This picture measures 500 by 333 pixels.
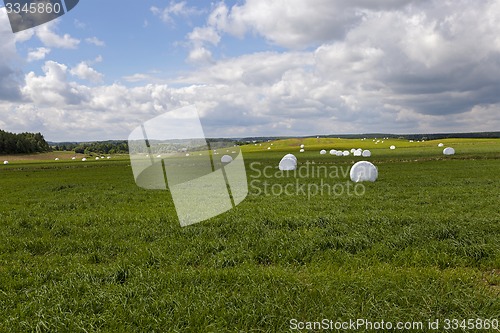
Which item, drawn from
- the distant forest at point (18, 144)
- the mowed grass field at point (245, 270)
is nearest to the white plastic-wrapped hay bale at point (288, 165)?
the mowed grass field at point (245, 270)

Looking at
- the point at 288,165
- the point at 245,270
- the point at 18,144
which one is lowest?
the point at 245,270

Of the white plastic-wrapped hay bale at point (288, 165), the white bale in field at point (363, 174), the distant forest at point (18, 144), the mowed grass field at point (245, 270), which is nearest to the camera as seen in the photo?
the mowed grass field at point (245, 270)

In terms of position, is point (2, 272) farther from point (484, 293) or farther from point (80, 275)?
point (484, 293)

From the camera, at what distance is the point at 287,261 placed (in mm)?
7984

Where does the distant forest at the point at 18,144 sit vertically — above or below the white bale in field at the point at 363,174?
above

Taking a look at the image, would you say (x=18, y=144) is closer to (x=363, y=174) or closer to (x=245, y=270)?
(x=363, y=174)

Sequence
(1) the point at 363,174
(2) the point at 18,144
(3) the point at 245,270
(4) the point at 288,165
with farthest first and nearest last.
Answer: (2) the point at 18,144 < (4) the point at 288,165 < (1) the point at 363,174 < (3) the point at 245,270

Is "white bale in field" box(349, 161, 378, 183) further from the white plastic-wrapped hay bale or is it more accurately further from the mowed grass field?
the white plastic-wrapped hay bale

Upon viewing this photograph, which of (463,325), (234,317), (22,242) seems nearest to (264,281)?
(234,317)

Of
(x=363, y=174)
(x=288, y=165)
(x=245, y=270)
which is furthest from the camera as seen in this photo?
(x=288, y=165)

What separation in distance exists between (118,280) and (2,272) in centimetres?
272

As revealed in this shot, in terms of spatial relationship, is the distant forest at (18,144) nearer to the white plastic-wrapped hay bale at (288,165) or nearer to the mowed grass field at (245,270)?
the white plastic-wrapped hay bale at (288,165)

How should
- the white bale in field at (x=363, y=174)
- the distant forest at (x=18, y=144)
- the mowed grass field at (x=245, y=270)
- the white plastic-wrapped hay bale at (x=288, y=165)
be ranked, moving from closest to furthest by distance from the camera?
the mowed grass field at (x=245, y=270), the white bale in field at (x=363, y=174), the white plastic-wrapped hay bale at (x=288, y=165), the distant forest at (x=18, y=144)

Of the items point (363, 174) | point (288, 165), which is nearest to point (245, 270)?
point (363, 174)
